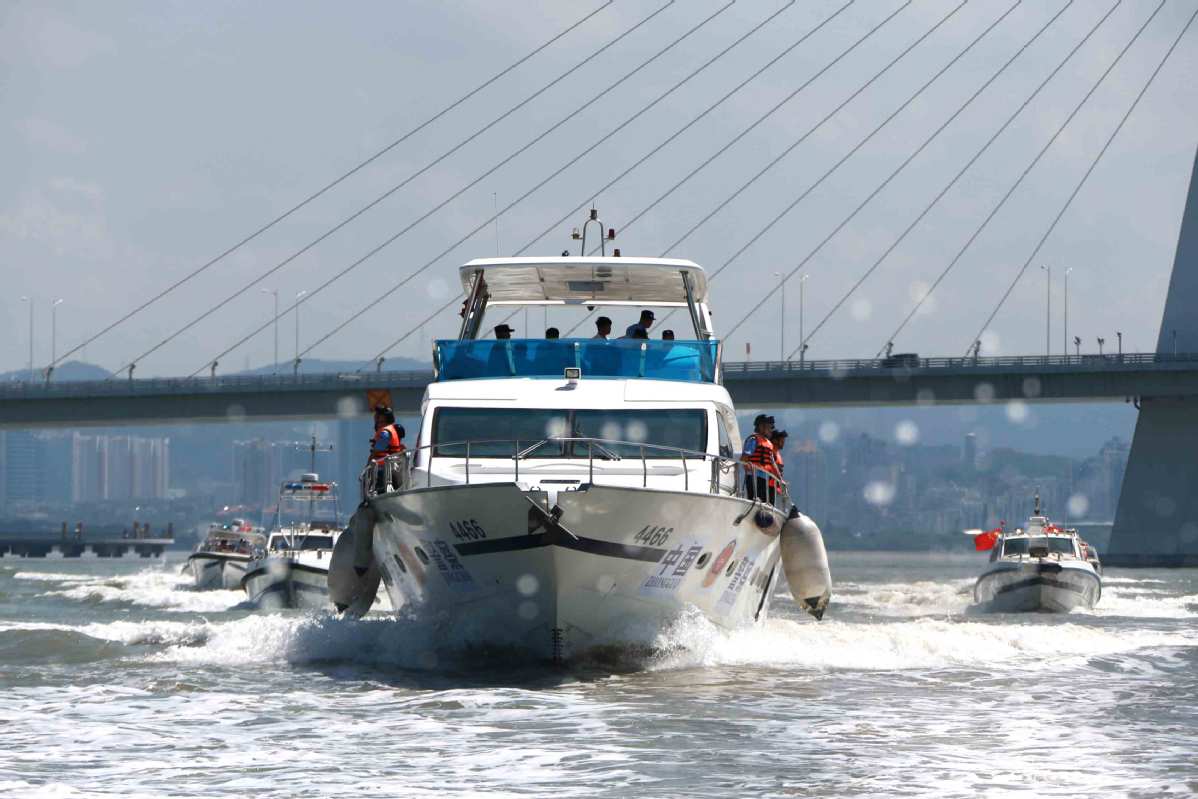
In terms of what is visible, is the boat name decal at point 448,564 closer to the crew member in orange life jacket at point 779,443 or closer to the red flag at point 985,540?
the crew member in orange life jacket at point 779,443

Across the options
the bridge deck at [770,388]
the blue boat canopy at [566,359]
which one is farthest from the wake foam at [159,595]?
the bridge deck at [770,388]

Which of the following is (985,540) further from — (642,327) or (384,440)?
(384,440)

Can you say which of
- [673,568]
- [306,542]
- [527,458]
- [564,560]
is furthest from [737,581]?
[306,542]

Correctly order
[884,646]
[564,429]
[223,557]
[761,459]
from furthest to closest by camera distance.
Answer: [223,557] < [884,646] < [761,459] < [564,429]

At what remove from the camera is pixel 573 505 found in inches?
600

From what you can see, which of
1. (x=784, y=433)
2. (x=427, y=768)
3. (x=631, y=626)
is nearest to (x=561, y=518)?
(x=631, y=626)

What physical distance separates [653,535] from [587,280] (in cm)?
719

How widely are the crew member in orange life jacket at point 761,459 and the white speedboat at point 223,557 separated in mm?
27045

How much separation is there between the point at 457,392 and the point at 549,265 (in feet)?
11.2

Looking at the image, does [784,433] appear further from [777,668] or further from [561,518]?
[561,518]

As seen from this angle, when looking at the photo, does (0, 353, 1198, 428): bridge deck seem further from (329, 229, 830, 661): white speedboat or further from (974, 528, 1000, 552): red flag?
(329, 229, 830, 661): white speedboat

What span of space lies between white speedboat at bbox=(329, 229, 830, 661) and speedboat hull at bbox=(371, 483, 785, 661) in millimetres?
15

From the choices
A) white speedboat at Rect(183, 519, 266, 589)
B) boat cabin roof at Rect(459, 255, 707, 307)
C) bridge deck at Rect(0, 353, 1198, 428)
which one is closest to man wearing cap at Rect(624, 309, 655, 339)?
boat cabin roof at Rect(459, 255, 707, 307)

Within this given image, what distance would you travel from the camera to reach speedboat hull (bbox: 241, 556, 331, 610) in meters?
34.9
